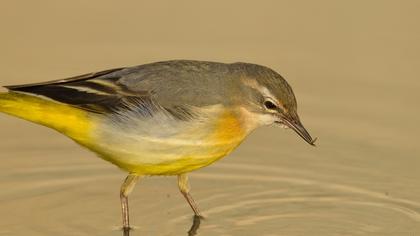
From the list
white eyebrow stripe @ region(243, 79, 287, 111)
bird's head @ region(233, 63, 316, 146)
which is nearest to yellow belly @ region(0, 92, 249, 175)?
bird's head @ region(233, 63, 316, 146)

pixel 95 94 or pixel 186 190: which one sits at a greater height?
pixel 95 94

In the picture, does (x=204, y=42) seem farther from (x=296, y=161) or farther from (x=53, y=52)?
(x=296, y=161)

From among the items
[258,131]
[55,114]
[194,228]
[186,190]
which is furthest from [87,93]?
[258,131]

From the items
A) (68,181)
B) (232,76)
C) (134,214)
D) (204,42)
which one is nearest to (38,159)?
(68,181)

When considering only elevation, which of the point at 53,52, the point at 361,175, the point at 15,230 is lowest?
the point at 15,230

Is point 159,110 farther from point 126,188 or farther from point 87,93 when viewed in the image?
point 126,188

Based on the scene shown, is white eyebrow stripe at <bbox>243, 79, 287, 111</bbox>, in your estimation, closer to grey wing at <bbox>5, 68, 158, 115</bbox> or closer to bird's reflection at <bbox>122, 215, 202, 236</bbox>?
grey wing at <bbox>5, 68, 158, 115</bbox>

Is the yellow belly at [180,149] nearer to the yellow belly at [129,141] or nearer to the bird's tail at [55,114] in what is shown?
the yellow belly at [129,141]
